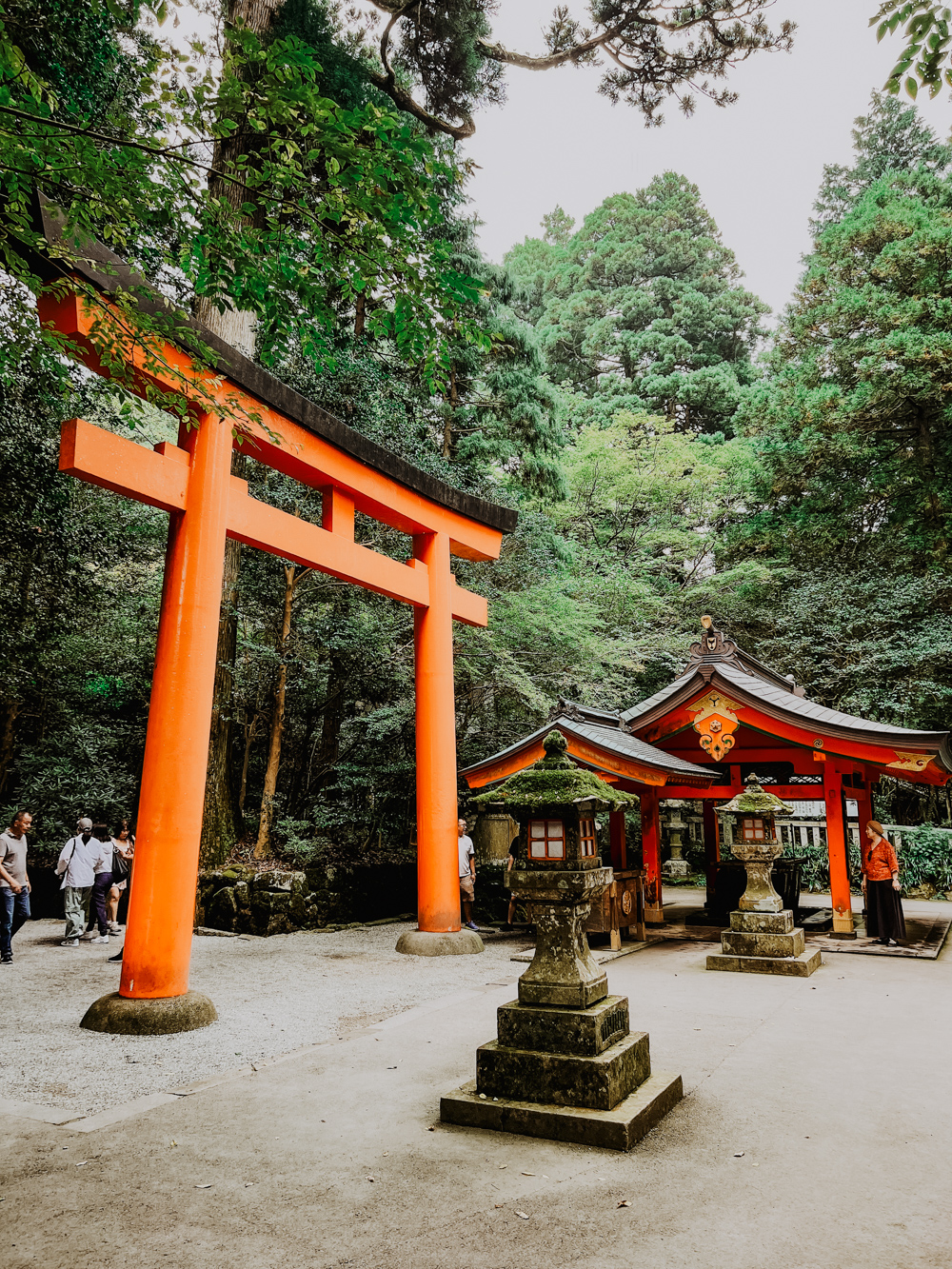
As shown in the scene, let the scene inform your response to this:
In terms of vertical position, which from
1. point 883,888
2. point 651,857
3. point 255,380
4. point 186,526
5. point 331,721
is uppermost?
point 255,380

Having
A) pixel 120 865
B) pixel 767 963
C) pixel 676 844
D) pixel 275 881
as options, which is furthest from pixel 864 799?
pixel 120 865

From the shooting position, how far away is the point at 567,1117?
11.4 ft

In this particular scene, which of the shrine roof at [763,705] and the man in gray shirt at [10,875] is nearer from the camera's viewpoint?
the man in gray shirt at [10,875]

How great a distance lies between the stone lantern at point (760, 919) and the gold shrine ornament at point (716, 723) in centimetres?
179

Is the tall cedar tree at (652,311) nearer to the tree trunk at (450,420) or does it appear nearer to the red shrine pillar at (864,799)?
the tree trunk at (450,420)

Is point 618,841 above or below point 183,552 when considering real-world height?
below

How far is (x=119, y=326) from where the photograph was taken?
14.4 feet

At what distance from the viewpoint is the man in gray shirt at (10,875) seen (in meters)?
7.53

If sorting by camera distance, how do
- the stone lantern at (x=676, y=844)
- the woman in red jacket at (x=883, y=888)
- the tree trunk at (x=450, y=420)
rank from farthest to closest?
the stone lantern at (x=676, y=844), the tree trunk at (x=450, y=420), the woman in red jacket at (x=883, y=888)

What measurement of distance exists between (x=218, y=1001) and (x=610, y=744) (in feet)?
16.2

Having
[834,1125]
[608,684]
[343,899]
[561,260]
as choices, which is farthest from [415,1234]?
[561,260]

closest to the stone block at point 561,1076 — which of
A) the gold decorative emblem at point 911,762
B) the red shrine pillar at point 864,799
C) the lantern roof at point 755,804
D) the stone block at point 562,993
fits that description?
the stone block at point 562,993

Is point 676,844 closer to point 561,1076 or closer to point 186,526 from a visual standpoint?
point 186,526

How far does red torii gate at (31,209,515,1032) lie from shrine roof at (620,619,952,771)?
457 cm
